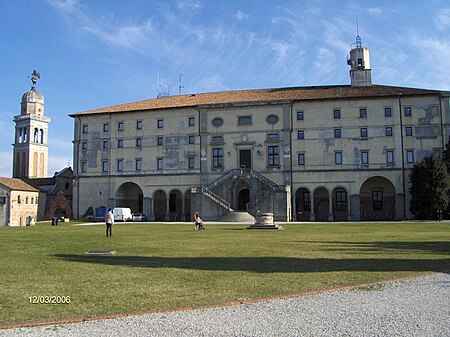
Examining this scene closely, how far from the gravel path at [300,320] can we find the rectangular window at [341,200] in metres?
50.6

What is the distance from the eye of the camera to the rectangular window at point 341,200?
58656mm

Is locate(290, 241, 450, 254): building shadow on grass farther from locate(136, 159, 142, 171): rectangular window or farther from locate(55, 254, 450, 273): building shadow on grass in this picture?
locate(136, 159, 142, 171): rectangular window

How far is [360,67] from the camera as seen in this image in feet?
214

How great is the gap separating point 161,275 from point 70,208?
59.8m

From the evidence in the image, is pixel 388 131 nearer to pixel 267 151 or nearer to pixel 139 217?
pixel 267 151

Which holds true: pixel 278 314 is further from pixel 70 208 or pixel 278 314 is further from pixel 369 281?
pixel 70 208

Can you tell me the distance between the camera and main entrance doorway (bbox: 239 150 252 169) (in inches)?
2274

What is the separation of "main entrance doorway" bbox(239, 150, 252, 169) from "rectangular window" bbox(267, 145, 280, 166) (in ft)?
7.75

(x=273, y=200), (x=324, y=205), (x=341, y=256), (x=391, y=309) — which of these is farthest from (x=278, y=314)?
(x=324, y=205)

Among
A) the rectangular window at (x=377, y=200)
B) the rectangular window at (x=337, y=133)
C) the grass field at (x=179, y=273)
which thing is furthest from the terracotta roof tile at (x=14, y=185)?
the grass field at (x=179, y=273)

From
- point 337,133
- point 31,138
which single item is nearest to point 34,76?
point 31,138

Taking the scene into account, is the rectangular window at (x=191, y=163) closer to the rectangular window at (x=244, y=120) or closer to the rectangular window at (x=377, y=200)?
the rectangular window at (x=244, y=120)

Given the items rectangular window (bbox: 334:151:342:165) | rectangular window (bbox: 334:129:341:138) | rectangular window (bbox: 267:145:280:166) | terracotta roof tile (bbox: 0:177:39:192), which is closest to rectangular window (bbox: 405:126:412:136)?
rectangular window (bbox: 334:129:341:138)

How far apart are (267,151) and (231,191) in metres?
7.07
